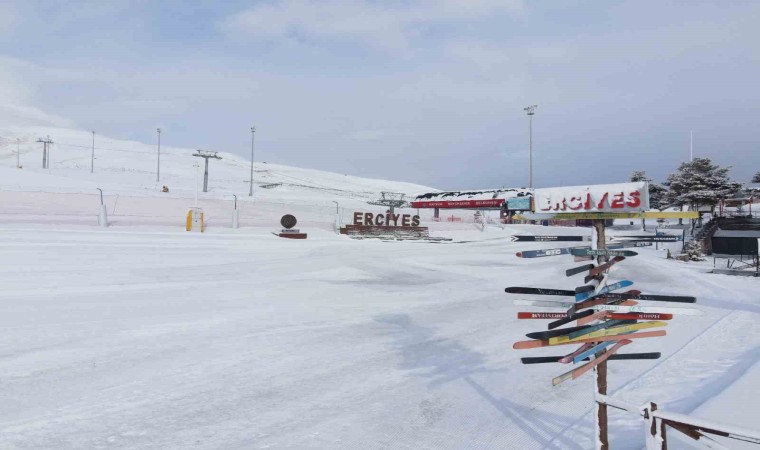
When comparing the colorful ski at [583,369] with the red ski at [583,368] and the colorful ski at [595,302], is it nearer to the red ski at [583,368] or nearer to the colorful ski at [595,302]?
the red ski at [583,368]

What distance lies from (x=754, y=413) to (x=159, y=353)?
763cm

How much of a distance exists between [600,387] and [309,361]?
4.11m

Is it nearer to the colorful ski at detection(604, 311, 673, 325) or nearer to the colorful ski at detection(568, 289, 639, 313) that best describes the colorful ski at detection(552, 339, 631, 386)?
the colorful ski at detection(604, 311, 673, 325)

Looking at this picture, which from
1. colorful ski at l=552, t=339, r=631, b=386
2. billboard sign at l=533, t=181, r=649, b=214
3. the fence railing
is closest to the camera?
the fence railing

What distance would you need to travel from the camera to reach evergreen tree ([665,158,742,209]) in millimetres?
43531

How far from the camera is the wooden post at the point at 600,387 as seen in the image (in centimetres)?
380

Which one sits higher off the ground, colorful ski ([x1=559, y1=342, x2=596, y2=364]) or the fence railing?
colorful ski ([x1=559, y1=342, x2=596, y2=364])

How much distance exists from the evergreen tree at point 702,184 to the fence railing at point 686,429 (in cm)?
4876

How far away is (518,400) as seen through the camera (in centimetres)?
564

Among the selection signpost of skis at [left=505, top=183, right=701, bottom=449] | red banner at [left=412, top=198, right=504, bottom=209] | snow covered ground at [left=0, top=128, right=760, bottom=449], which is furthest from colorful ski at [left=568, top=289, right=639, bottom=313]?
red banner at [left=412, top=198, right=504, bottom=209]

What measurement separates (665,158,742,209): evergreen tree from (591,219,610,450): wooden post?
4781cm

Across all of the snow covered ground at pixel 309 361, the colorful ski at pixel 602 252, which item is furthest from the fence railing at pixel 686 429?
the snow covered ground at pixel 309 361

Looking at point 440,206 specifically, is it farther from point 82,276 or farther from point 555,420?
point 555,420

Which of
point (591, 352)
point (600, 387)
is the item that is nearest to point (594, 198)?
point (591, 352)
